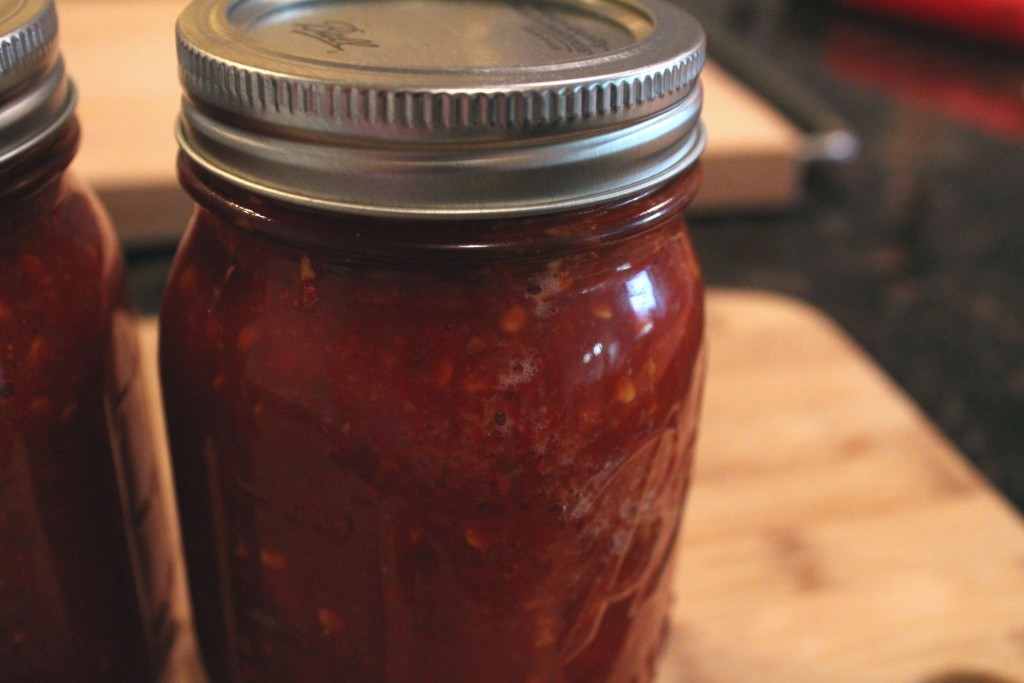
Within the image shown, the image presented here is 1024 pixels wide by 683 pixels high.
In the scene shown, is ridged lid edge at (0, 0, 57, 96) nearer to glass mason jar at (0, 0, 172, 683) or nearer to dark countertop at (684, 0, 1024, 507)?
glass mason jar at (0, 0, 172, 683)

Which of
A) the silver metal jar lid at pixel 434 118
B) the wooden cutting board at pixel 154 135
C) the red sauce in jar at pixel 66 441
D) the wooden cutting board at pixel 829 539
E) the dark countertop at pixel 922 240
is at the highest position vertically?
the silver metal jar lid at pixel 434 118

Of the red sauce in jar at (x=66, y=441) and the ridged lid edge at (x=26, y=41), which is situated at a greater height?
the ridged lid edge at (x=26, y=41)

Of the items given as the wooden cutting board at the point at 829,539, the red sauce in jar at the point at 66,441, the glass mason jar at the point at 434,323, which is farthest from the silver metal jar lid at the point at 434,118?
the wooden cutting board at the point at 829,539

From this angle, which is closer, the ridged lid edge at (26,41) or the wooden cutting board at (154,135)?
the ridged lid edge at (26,41)

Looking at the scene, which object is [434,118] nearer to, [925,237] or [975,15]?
[925,237]

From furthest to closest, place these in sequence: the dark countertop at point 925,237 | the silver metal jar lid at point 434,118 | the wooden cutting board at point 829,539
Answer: the dark countertop at point 925,237, the wooden cutting board at point 829,539, the silver metal jar lid at point 434,118

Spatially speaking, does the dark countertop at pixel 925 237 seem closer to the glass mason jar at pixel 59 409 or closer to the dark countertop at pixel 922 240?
the dark countertop at pixel 922 240

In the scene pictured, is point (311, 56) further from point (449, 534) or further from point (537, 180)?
point (449, 534)
